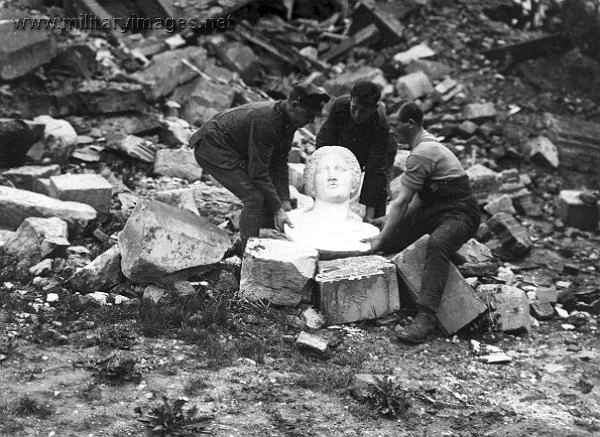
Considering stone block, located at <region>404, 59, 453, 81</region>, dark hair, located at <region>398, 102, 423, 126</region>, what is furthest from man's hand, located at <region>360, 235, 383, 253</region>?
stone block, located at <region>404, 59, 453, 81</region>

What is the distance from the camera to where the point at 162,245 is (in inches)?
278

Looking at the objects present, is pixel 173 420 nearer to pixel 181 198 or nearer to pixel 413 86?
pixel 181 198

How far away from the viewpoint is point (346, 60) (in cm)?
1489

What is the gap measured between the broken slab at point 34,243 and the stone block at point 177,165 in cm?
263

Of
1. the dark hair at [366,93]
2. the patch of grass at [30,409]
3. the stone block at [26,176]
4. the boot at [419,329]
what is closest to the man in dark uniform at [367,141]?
the dark hair at [366,93]

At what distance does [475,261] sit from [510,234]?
1452 mm

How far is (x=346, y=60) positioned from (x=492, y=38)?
108 inches

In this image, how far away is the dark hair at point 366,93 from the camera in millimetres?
7613

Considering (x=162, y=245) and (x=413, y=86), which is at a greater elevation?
(x=413, y=86)

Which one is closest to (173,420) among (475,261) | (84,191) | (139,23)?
(84,191)

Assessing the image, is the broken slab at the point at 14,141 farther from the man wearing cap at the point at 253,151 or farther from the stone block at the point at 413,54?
the stone block at the point at 413,54

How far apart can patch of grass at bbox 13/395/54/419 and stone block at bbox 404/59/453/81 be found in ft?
33.0

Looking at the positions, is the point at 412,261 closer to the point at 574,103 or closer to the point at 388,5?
the point at 574,103

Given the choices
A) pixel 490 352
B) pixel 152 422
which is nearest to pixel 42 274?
pixel 152 422
